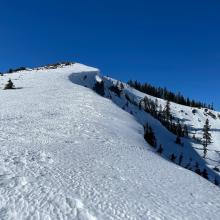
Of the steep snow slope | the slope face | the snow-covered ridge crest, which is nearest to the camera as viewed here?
the slope face

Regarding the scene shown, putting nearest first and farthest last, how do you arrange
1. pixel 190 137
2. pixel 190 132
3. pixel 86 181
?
1. pixel 86 181
2. pixel 190 137
3. pixel 190 132

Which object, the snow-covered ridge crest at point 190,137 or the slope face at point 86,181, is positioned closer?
the slope face at point 86,181

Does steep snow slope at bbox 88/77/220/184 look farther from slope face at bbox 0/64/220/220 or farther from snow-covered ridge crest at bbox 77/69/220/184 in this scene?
slope face at bbox 0/64/220/220

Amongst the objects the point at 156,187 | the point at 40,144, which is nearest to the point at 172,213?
the point at 156,187

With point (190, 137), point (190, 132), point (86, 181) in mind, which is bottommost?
point (86, 181)

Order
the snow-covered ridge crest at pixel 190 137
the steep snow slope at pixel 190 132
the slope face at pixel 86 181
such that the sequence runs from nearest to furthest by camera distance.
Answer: the slope face at pixel 86 181 < the snow-covered ridge crest at pixel 190 137 < the steep snow slope at pixel 190 132

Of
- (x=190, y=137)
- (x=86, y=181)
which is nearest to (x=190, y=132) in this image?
(x=190, y=137)

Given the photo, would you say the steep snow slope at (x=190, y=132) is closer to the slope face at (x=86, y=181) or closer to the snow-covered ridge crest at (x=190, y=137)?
the snow-covered ridge crest at (x=190, y=137)

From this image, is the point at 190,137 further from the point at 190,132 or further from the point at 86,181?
the point at 86,181

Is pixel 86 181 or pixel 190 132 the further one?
pixel 190 132

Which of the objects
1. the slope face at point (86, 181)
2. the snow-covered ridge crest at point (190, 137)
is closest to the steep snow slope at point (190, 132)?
the snow-covered ridge crest at point (190, 137)

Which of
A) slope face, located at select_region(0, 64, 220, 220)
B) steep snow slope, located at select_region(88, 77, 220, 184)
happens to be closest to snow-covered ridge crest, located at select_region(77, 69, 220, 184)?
steep snow slope, located at select_region(88, 77, 220, 184)

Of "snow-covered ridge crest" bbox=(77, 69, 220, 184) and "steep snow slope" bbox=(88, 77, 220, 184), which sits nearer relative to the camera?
"snow-covered ridge crest" bbox=(77, 69, 220, 184)

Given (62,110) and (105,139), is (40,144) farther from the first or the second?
(62,110)
